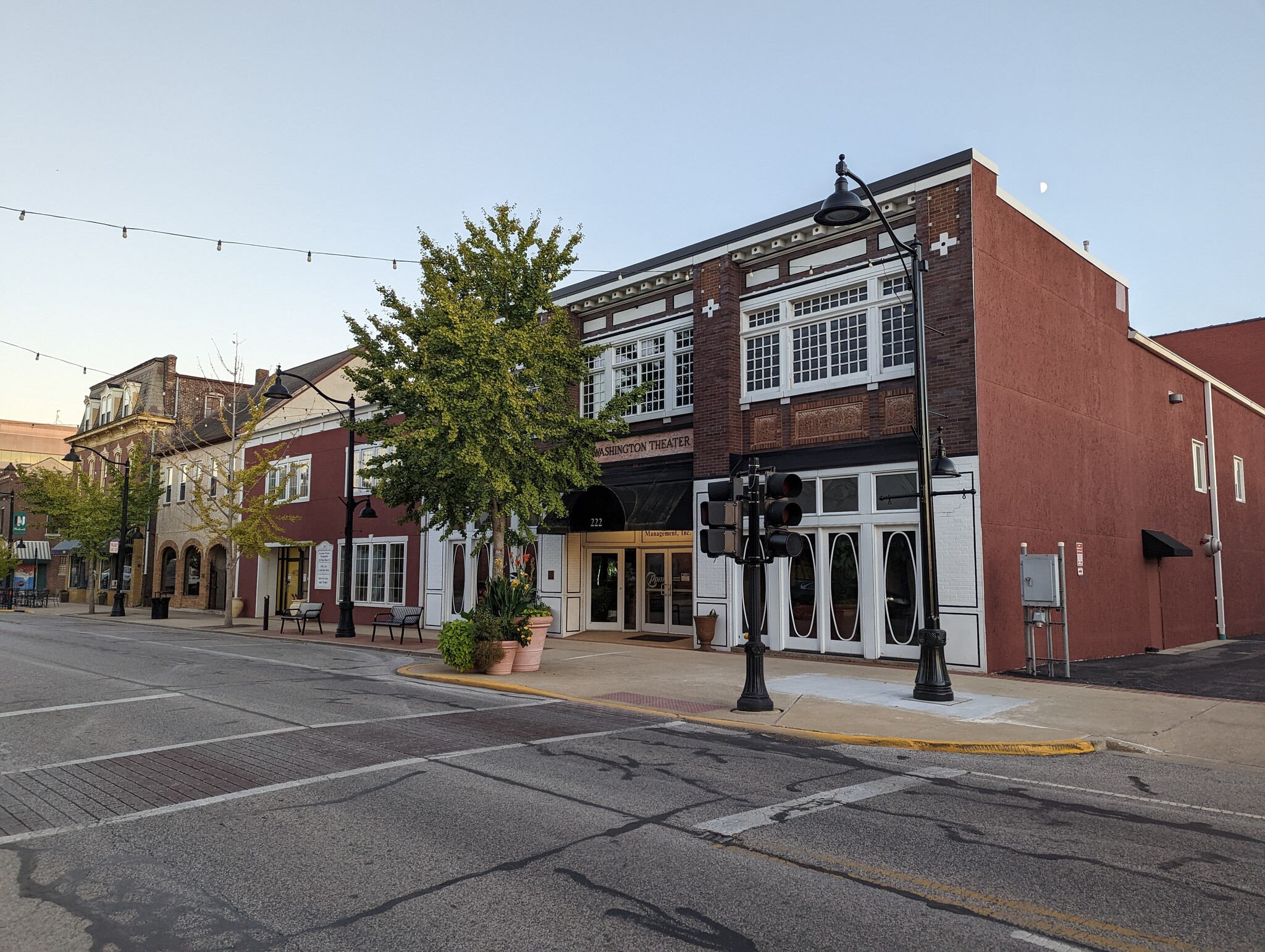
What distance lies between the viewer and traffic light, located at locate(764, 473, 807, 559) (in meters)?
10.7

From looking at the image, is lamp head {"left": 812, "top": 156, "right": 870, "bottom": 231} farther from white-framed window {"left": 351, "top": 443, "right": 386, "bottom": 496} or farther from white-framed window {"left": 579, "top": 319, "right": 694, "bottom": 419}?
white-framed window {"left": 351, "top": 443, "right": 386, "bottom": 496}

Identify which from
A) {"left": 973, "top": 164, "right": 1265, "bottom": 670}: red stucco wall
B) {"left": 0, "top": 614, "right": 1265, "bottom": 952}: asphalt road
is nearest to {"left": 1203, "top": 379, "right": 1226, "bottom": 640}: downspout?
{"left": 973, "top": 164, "right": 1265, "bottom": 670}: red stucco wall

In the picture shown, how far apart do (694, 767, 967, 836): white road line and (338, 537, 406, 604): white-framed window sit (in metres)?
22.1

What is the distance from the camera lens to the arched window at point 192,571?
132 feet

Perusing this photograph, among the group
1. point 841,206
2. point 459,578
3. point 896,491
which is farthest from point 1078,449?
point 459,578

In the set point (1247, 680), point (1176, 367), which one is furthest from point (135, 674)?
point (1176, 367)

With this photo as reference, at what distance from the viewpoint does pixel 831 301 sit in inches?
725

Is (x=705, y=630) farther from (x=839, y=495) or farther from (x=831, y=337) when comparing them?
(x=831, y=337)

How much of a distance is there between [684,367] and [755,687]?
37.3 ft

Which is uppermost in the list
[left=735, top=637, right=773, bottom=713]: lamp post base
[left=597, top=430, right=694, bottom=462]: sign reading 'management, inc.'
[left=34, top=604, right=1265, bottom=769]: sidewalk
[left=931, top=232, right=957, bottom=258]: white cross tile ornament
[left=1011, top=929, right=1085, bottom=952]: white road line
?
[left=931, top=232, right=957, bottom=258]: white cross tile ornament

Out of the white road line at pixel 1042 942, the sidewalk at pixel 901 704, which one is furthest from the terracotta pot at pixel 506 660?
the white road line at pixel 1042 942

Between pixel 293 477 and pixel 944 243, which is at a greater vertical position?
pixel 944 243

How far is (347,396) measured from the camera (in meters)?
35.4

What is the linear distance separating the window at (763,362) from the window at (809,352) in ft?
1.10
